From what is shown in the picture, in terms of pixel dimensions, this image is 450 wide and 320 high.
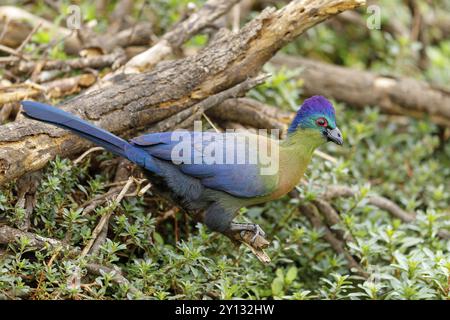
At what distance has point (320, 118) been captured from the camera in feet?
13.1

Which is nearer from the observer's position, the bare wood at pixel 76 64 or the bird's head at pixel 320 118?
the bird's head at pixel 320 118

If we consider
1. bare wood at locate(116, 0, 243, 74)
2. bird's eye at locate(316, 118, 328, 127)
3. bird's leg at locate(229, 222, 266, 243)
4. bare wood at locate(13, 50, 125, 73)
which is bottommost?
bird's leg at locate(229, 222, 266, 243)

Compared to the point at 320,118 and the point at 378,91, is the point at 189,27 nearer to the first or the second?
the point at 320,118

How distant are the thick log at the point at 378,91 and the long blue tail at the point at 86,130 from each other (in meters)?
2.60

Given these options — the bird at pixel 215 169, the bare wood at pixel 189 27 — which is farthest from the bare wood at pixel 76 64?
the bird at pixel 215 169

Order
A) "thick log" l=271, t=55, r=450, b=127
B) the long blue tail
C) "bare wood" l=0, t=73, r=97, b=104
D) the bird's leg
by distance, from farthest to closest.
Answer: "thick log" l=271, t=55, r=450, b=127 → "bare wood" l=0, t=73, r=97, b=104 → the bird's leg → the long blue tail

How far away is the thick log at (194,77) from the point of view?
400 centimetres

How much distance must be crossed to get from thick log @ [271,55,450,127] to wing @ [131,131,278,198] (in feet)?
7.74

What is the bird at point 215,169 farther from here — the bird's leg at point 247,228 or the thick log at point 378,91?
the thick log at point 378,91

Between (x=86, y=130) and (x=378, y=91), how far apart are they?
10.7 feet

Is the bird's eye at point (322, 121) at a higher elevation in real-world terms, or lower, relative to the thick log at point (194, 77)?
lower

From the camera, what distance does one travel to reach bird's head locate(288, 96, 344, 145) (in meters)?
3.98

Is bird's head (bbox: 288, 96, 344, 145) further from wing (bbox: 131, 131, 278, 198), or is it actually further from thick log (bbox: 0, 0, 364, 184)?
thick log (bbox: 0, 0, 364, 184)

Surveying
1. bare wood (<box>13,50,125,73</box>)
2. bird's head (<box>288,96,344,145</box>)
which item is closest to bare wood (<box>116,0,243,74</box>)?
bare wood (<box>13,50,125,73</box>)
